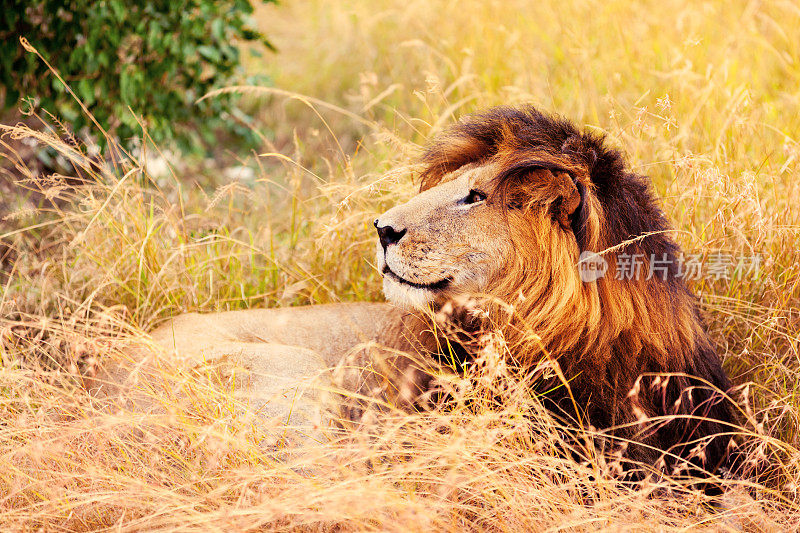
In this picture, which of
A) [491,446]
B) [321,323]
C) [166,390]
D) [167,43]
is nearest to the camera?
[491,446]

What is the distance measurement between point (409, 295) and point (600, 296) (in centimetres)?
61

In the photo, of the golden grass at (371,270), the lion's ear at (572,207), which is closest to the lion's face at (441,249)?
A: the lion's ear at (572,207)

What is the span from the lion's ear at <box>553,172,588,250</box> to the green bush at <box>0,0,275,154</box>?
294 centimetres

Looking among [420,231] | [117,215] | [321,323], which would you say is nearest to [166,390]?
[321,323]

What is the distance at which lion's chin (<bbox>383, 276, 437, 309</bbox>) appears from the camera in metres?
2.49

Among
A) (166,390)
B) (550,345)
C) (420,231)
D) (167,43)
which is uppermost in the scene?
(167,43)

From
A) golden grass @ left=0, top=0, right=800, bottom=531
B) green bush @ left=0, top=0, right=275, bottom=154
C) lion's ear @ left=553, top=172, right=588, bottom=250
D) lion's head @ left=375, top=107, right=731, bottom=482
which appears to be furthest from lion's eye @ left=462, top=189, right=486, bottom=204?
green bush @ left=0, top=0, right=275, bottom=154

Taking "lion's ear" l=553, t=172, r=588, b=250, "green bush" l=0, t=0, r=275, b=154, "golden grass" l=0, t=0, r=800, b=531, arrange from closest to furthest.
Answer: "golden grass" l=0, t=0, r=800, b=531 → "lion's ear" l=553, t=172, r=588, b=250 → "green bush" l=0, t=0, r=275, b=154

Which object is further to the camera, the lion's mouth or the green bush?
the green bush

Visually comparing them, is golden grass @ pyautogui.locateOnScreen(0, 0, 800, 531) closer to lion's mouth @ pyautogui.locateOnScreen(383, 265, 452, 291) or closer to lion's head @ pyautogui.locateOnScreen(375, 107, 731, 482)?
lion's head @ pyautogui.locateOnScreen(375, 107, 731, 482)

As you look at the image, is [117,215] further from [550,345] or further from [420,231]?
[550,345]

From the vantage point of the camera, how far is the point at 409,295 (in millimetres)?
2500

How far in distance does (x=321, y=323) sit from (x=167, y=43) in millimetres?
2293

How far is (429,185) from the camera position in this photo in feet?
9.59
